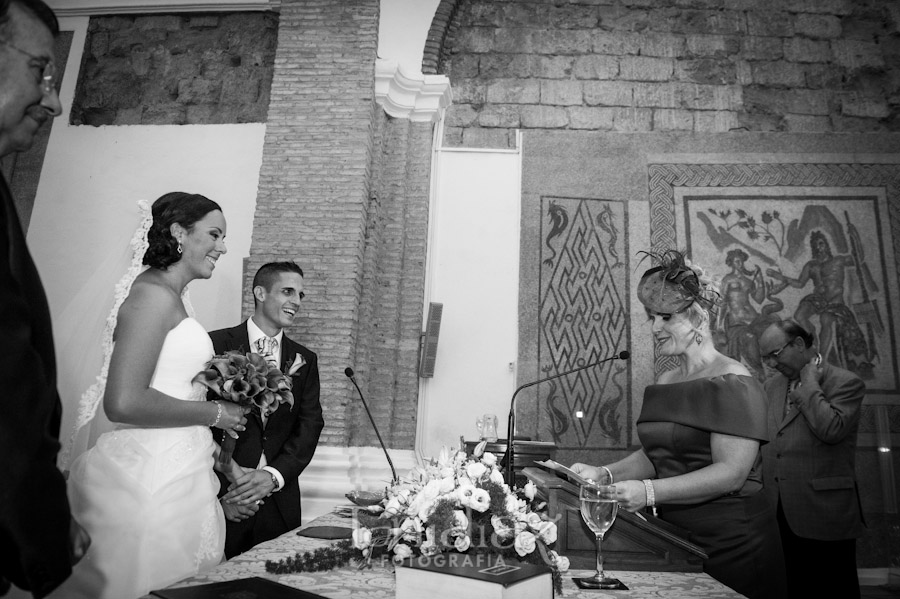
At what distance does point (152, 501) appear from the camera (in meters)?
2.03

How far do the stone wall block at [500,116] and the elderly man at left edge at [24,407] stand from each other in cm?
498

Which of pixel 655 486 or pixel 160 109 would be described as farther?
pixel 160 109

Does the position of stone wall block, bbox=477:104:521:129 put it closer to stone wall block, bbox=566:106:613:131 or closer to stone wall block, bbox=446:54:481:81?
stone wall block, bbox=446:54:481:81

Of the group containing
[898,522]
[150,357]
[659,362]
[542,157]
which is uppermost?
[542,157]

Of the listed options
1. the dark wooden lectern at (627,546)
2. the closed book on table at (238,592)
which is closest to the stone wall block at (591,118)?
the dark wooden lectern at (627,546)

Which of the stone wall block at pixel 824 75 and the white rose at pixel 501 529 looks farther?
the stone wall block at pixel 824 75

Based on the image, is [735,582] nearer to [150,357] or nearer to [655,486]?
[655,486]

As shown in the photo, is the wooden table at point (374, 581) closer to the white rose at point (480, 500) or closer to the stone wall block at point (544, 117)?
the white rose at point (480, 500)

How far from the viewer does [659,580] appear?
1690mm

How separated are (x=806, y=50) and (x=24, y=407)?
6.76 meters

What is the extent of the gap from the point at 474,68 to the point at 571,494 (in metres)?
4.93

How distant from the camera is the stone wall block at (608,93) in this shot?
5.96 meters

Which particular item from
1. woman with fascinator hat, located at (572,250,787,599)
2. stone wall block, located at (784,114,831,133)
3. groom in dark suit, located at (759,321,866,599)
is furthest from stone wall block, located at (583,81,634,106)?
woman with fascinator hat, located at (572,250,787,599)

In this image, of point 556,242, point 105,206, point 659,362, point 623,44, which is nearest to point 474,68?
point 623,44
